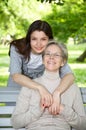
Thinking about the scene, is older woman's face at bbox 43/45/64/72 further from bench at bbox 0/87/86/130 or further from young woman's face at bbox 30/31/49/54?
bench at bbox 0/87/86/130

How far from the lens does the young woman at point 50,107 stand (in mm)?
2896

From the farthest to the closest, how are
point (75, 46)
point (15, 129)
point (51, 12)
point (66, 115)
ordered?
point (75, 46)
point (51, 12)
point (15, 129)
point (66, 115)

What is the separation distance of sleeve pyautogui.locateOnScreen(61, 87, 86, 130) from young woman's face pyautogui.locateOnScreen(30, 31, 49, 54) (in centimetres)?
46

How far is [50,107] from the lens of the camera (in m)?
2.91

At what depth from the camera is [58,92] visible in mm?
2920

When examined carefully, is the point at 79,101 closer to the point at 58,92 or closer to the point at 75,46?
the point at 58,92

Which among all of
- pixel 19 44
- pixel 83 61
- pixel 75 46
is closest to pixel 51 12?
pixel 83 61

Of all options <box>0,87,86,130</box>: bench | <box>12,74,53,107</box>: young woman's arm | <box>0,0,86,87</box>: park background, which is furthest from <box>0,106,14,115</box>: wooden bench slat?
<box>0,0,86,87</box>: park background

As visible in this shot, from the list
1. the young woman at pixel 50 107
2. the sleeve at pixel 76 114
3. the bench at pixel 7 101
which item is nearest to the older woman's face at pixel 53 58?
the young woman at pixel 50 107

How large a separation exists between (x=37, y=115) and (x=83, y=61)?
16726mm

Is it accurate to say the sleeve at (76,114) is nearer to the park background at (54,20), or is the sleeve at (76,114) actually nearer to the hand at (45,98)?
the hand at (45,98)

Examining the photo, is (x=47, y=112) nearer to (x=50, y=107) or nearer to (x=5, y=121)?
(x=50, y=107)

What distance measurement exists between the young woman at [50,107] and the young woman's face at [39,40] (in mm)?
139

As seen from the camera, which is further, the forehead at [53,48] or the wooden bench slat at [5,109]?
the wooden bench slat at [5,109]
